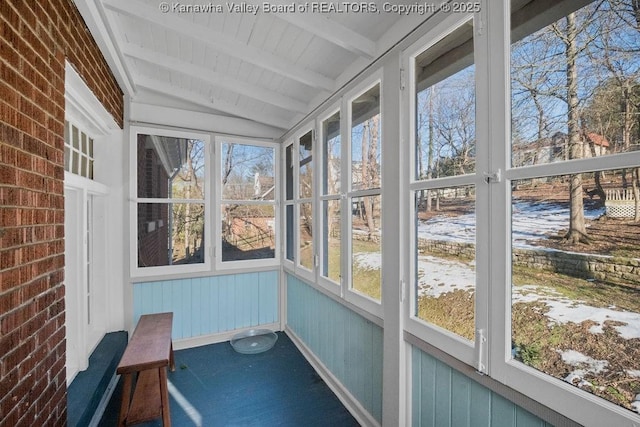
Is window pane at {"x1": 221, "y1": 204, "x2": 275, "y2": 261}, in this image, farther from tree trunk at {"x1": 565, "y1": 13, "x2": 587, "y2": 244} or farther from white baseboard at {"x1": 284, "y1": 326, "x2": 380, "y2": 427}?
tree trunk at {"x1": 565, "y1": 13, "x2": 587, "y2": 244}

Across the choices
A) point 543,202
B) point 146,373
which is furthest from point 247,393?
point 543,202

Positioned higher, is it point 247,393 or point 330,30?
point 330,30

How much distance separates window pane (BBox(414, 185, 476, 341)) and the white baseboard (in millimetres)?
971

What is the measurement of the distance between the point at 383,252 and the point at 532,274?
839mm

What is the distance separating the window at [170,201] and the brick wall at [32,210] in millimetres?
1561

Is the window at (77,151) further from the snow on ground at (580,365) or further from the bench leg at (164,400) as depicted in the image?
the snow on ground at (580,365)

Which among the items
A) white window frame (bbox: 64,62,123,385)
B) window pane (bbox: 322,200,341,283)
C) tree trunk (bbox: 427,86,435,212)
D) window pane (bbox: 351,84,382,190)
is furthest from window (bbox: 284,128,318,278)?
white window frame (bbox: 64,62,123,385)

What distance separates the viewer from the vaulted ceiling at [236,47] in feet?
5.79

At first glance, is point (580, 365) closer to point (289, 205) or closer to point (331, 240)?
point (331, 240)

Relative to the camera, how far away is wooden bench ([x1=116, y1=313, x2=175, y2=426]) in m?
1.97

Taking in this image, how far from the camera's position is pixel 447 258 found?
149 centimetres

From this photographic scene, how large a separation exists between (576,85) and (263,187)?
3.08m

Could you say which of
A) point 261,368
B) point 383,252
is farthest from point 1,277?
point 261,368

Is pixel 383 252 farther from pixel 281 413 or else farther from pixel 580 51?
pixel 281 413
